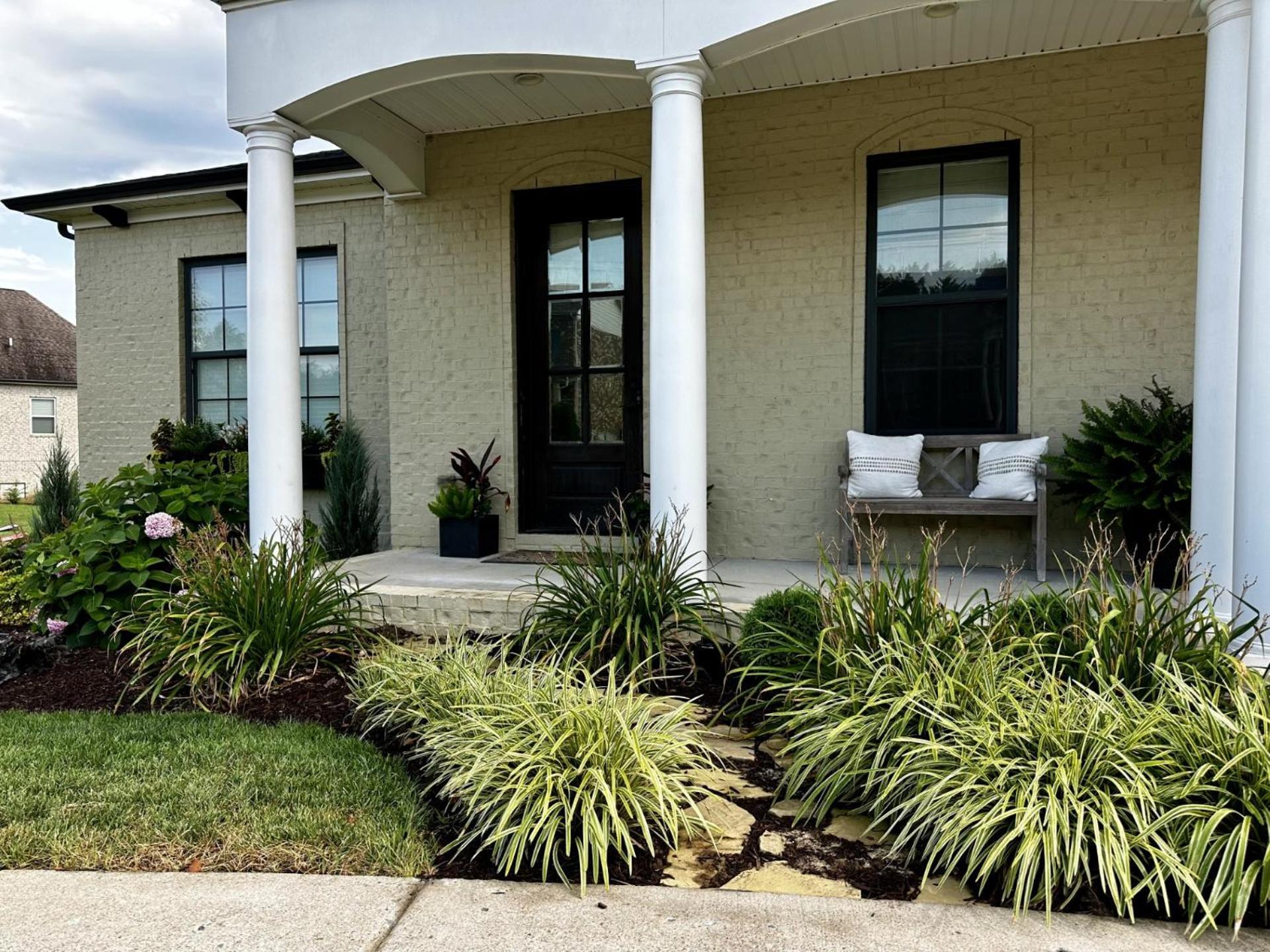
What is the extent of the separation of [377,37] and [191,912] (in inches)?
176

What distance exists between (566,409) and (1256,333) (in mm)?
4476

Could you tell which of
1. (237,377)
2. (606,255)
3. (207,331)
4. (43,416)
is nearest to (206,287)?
(207,331)

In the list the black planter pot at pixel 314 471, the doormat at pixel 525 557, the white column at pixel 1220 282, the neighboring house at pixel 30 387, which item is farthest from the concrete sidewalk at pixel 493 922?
the neighboring house at pixel 30 387

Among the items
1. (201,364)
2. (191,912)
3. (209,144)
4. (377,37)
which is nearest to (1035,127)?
(377,37)

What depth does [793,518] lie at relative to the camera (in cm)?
616

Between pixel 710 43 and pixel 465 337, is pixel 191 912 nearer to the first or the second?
pixel 710 43

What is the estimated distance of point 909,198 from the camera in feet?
19.6

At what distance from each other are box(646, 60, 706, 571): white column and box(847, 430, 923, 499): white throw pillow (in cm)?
150

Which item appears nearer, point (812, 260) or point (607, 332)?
point (812, 260)

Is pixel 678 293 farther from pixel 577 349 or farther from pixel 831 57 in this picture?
pixel 577 349

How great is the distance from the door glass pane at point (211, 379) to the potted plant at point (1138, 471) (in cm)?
728

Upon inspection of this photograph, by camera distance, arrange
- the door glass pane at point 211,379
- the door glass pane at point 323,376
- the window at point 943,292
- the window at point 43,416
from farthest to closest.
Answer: the window at point 43,416 < the door glass pane at point 211,379 < the door glass pane at point 323,376 < the window at point 943,292

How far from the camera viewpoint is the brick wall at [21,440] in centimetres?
2281

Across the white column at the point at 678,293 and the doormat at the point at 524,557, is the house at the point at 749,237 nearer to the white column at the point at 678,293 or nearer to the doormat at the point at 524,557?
the white column at the point at 678,293
